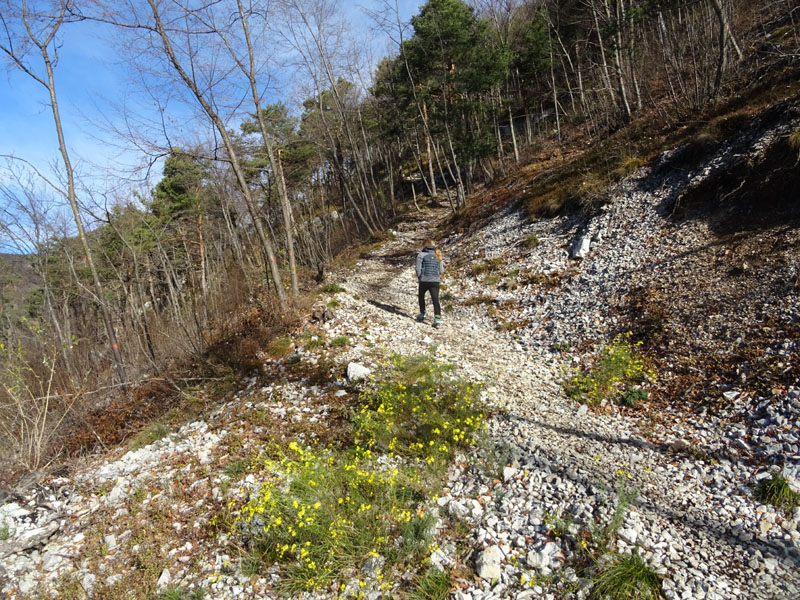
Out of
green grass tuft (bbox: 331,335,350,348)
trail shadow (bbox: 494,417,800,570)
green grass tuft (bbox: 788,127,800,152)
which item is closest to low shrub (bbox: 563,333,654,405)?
trail shadow (bbox: 494,417,800,570)

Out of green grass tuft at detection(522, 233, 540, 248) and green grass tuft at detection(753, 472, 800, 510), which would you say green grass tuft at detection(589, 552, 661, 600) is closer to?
Answer: green grass tuft at detection(753, 472, 800, 510)

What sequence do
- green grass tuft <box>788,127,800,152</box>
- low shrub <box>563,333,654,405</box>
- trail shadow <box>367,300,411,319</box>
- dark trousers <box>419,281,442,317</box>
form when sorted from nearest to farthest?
low shrub <box>563,333,654,405</box>, green grass tuft <box>788,127,800,152</box>, dark trousers <box>419,281,442,317</box>, trail shadow <box>367,300,411,319</box>

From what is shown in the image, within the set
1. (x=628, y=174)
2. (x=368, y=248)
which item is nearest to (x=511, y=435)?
(x=628, y=174)

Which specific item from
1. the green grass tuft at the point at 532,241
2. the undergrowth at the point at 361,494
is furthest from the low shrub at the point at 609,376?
the green grass tuft at the point at 532,241

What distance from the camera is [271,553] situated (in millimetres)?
A: 3902

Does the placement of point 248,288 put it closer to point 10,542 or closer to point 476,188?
point 10,542

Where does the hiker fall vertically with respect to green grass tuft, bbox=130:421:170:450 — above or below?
above

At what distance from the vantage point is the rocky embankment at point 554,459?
3387 mm

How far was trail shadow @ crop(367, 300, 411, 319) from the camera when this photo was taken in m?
11.0

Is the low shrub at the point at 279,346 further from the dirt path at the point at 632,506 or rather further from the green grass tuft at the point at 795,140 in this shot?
the green grass tuft at the point at 795,140

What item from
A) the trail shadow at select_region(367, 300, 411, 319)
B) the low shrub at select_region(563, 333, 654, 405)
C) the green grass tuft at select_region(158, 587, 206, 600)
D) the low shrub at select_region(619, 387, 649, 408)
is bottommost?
the low shrub at select_region(619, 387, 649, 408)

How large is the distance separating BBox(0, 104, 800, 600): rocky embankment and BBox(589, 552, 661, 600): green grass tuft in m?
0.11

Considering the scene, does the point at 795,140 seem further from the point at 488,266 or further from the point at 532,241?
the point at 488,266

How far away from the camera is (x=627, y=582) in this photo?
295 centimetres
